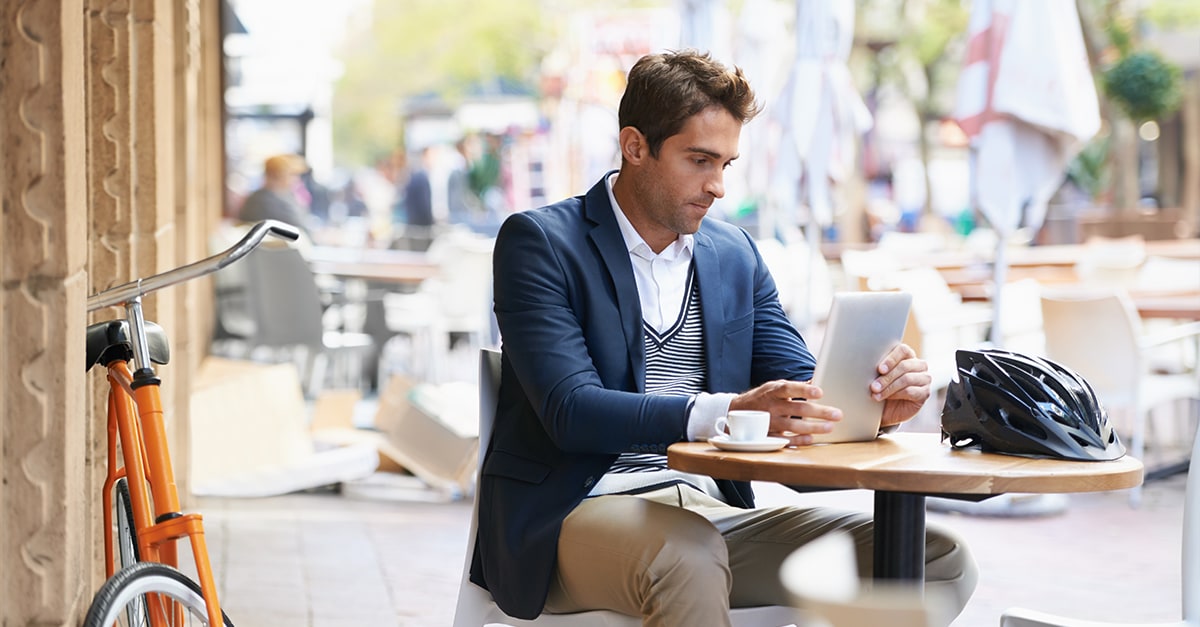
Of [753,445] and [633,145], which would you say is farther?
[633,145]

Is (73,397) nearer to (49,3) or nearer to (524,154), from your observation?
(49,3)

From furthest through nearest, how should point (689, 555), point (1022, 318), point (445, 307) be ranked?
point (445, 307), point (1022, 318), point (689, 555)

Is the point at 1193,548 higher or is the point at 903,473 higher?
the point at 903,473

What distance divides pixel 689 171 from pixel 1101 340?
410 cm

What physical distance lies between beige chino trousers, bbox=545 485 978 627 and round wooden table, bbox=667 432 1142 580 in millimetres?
175

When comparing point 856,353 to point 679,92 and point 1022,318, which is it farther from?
point 1022,318

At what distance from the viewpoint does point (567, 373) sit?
9.52 feet

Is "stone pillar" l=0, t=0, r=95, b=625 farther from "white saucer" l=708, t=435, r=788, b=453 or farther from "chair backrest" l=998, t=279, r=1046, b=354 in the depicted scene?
"chair backrest" l=998, t=279, r=1046, b=354

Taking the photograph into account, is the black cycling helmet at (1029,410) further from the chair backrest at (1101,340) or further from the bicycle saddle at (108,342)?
the chair backrest at (1101,340)

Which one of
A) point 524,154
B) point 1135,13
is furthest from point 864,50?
point 524,154

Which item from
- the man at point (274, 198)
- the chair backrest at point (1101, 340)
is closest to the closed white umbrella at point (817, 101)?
the chair backrest at point (1101, 340)

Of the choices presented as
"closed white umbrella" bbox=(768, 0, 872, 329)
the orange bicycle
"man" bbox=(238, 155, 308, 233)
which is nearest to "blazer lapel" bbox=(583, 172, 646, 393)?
the orange bicycle

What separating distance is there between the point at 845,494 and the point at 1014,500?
749 millimetres

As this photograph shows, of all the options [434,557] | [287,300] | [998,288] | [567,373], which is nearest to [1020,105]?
[998,288]
